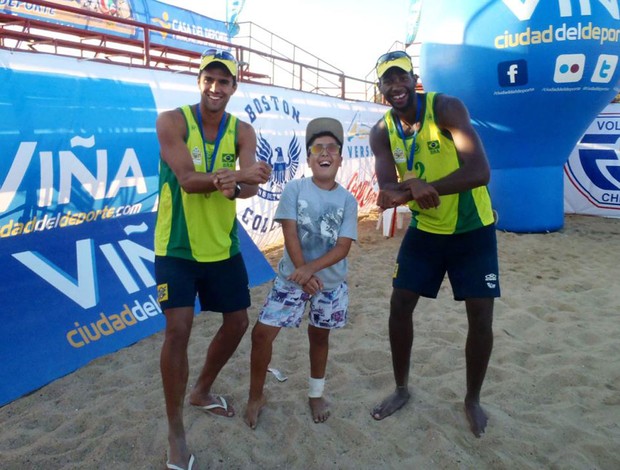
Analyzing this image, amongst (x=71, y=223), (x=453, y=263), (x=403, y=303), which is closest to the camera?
(x=453, y=263)

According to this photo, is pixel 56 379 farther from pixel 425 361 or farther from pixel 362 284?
pixel 362 284

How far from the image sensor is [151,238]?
449cm

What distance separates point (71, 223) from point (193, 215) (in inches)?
75.0

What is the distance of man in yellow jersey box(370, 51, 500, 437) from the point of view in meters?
2.58

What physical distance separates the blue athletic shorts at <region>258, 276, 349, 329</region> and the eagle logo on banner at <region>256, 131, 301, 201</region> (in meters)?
3.91

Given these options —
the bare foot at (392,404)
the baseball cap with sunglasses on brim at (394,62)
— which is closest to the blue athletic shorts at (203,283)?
the bare foot at (392,404)

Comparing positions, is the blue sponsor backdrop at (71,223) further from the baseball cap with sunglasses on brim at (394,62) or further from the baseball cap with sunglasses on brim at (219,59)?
the baseball cap with sunglasses on brim at (394,62)

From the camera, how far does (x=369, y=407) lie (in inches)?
119

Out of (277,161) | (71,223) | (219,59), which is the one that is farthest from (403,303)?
(277,161)

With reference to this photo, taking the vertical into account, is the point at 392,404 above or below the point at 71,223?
below

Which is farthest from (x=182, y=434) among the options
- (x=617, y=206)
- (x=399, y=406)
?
(x=617, y=206)

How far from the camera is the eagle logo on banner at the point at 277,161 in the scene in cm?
659

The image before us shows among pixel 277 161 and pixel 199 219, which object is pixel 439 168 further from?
pixel 277 161

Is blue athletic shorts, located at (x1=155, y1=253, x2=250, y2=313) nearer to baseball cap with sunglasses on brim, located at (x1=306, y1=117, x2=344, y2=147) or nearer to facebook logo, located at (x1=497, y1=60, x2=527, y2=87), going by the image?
baseball cap with sunglasses on brim, located at (x1=306, y1=117, x2=344, y2=147)
